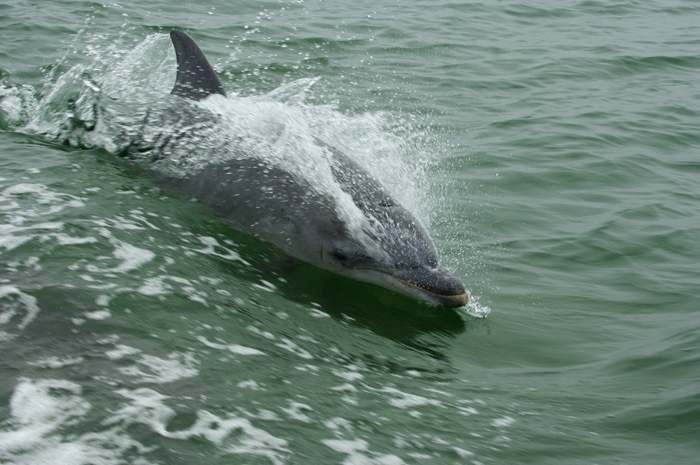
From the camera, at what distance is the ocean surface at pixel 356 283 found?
4082mm

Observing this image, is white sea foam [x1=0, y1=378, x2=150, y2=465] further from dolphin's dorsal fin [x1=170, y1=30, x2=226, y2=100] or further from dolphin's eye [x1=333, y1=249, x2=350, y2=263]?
dolphin's dorsal fin [x1=170, y1=30, x2=226, y2=100]

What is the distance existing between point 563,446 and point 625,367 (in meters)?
1.67

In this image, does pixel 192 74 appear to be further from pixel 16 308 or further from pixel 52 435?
pixel 52 435

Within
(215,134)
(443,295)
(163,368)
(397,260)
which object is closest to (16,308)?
(163,368)

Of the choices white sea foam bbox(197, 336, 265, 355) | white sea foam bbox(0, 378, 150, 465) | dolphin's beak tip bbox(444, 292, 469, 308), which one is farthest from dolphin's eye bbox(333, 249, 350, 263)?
white sea foam bbox(0, 378, 150, 465)

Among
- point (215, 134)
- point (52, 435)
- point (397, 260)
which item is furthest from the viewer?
point (215, 134)

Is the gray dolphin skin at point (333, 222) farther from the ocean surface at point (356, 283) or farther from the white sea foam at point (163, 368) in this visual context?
the white sea foam at point (163, 368)

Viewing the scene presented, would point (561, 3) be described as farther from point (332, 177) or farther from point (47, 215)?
point (47, 215)

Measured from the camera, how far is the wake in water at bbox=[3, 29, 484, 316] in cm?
737

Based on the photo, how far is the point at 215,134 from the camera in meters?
7.71

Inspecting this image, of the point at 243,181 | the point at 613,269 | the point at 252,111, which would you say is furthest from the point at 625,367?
the point at 252,111

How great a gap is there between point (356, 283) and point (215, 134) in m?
2.17

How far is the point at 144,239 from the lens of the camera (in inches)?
239

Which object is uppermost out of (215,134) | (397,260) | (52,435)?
(215,134)
